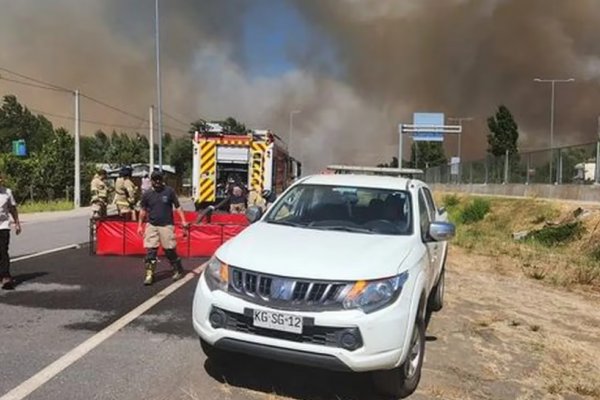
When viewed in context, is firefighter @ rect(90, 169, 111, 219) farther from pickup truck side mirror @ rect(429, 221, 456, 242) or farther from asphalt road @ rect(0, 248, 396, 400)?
pickup truck side mirror @ rect(429, 221, 456, 242)

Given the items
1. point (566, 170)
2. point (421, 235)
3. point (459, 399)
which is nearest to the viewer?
point (459, 399)

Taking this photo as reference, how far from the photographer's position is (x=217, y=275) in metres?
5.16

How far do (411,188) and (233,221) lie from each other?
318 inches

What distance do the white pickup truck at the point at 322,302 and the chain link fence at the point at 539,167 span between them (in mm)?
21642

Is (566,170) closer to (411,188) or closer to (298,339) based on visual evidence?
(411,188)

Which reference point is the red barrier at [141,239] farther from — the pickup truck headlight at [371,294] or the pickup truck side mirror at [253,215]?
the pickup truck headlight at [371,294]

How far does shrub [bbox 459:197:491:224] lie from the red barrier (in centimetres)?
1735

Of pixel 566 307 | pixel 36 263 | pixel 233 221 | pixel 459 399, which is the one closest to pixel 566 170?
pixel 233 221

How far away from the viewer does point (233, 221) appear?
47.4 feet

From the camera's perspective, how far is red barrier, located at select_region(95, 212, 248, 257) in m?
12.5

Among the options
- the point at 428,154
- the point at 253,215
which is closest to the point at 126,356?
the point at 253,215

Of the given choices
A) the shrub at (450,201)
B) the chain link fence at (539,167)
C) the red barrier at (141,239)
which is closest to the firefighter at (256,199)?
the red barrier at (141,239)

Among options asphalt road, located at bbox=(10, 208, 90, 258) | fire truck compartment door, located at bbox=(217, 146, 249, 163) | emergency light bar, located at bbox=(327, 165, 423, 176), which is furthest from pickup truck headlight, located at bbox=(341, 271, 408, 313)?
fire truck compartment door, located at bbox=(217, 146, 249, 163)

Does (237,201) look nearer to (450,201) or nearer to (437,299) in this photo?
(437,299)
